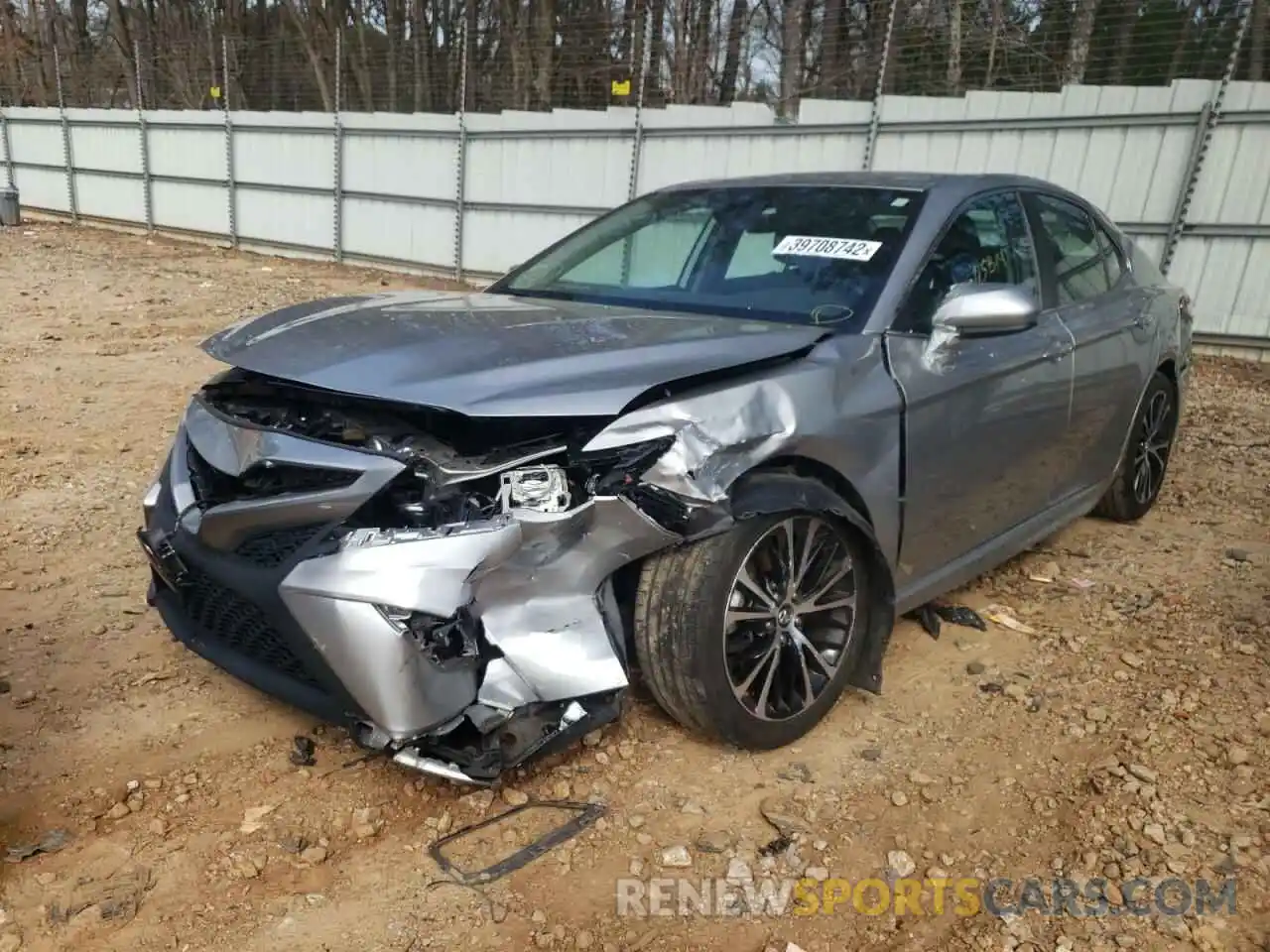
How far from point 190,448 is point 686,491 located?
4.60 ft

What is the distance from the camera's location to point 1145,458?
14.8 ft

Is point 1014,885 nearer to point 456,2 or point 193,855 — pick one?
point 193,855

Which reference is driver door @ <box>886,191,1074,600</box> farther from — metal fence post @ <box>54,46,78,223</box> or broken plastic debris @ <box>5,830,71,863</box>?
metal fence post @ <box>54,46,78,223</box>

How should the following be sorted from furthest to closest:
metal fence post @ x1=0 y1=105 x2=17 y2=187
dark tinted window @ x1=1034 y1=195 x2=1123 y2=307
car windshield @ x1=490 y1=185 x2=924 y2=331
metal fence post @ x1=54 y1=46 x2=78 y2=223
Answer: metal fence post @ x1=0 y1=105 x2=17 y2=187 < metal fence post @ x1=54 y1=46 x2=78 y2=223 < dark tinted window @ x1=1034 y1=195 x2=1123 y2=307 < car windshield @ x1=490 y1=185 x2=924 y2=331

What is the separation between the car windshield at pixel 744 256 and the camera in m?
2.94

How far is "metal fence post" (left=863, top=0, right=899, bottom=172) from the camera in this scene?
9.78 metres

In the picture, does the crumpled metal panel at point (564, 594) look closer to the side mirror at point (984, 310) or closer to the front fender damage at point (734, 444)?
the front fender damage at point (734, 444)

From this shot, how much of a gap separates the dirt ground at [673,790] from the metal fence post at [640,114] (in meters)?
8.99

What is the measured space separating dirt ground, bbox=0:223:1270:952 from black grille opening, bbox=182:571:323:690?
0.38 metres

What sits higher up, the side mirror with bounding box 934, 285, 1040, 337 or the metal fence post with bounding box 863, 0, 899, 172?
the metal fence post with bounding box 863, 0, 899, 172

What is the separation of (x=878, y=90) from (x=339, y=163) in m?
9.01

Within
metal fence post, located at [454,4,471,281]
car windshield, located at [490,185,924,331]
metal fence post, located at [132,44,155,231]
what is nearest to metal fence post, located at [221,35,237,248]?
metal fence post, located at [132,44,155,231]

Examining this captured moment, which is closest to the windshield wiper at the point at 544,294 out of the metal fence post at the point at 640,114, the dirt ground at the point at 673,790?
the dirt ground at the point at 673,790

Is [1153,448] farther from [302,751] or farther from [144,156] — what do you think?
[144,156]
